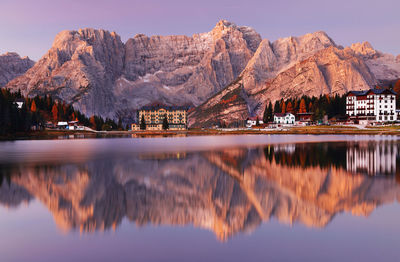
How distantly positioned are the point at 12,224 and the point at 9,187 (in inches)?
422

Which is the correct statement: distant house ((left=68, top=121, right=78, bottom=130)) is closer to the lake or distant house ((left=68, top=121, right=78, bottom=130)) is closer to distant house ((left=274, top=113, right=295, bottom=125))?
distant house ((left=274, top=113, right=295, bottom=125))

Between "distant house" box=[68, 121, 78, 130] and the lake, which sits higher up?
"distant house" box=[68, 121, 78, 130]

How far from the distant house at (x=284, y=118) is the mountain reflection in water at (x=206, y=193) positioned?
159452 mm

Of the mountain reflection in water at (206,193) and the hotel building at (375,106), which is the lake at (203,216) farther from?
the hotel building at (375,106)

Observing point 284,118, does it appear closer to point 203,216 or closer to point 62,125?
point 62,125

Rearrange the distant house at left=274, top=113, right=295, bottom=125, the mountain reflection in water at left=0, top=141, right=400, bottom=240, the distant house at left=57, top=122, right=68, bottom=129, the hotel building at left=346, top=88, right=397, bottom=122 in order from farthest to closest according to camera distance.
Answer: the distant house at left=274, top=113, right=295, bottom=125 < the distant house at left=57, top=122, right=68, bottom=129 < the hotel building at left=346, top=88, right=397, bottom=122 < the mountain reflection in water at left=0, top=141, right=400, bottom=240

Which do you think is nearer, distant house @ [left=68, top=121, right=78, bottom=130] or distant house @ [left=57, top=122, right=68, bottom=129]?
distant house @ [left=57, top=122, right=68, bottom=129]

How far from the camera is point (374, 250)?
43.0 ft

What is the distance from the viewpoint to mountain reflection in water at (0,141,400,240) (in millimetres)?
17734

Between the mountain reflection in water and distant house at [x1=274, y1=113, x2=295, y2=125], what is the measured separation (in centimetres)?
15945

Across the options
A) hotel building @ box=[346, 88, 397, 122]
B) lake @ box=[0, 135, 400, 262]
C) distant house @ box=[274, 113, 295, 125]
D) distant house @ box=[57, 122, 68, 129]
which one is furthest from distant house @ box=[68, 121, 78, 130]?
lake @ box=[0, 135, 400, 262]

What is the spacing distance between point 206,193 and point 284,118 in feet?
581

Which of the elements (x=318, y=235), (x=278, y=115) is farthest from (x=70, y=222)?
(x=278, y=115)

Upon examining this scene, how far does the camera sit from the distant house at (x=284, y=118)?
192 m
